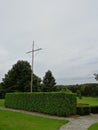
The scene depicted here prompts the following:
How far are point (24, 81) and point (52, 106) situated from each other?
2744cm

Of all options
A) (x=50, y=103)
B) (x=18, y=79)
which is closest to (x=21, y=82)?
(x=18, y=79)

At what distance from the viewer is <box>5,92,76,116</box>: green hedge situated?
17.5 m

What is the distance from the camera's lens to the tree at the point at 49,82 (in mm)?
51700

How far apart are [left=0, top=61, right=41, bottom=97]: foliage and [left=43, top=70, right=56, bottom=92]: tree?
5995 millimetres

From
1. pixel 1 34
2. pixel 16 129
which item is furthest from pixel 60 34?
pixel 16 129

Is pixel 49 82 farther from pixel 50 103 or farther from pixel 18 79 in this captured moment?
pixel 50 103

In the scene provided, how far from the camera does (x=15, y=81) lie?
4572 cm

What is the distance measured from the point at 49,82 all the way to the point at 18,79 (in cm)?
987

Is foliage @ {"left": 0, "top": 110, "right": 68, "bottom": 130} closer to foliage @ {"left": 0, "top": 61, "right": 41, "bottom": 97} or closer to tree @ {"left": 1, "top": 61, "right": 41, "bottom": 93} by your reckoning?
foliage @ {"left": 0, "top": 61, "right": 41, "bottom": 97}

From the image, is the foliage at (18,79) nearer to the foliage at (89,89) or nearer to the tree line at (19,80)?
the tree line at (19,80)

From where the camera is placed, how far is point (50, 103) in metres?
18.6

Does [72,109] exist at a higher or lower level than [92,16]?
lower

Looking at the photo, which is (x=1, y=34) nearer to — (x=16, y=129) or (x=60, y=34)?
(x=60, y=34)

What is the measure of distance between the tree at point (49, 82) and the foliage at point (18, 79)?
236 inches
